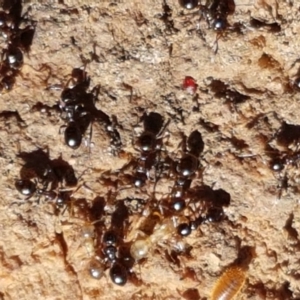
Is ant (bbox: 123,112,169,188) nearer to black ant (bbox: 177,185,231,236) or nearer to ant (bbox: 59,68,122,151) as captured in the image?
ant (bbox: 59,68,122,151)

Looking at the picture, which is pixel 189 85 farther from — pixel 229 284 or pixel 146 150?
pixel 229 284

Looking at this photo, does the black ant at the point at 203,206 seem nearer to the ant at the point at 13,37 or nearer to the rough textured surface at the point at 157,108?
the rough textured surface at the point at 157,108

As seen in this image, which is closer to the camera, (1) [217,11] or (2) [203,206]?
(1) [217,11]

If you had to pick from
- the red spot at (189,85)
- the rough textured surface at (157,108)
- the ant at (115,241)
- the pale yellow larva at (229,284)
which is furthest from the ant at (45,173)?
the pale yellow larva at (229,284)

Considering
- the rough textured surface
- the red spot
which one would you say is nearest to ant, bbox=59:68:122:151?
the rough textured surface

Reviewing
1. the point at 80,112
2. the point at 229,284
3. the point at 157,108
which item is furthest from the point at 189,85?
the point at 229,284

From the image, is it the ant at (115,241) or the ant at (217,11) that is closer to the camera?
the ant at (217,11)
